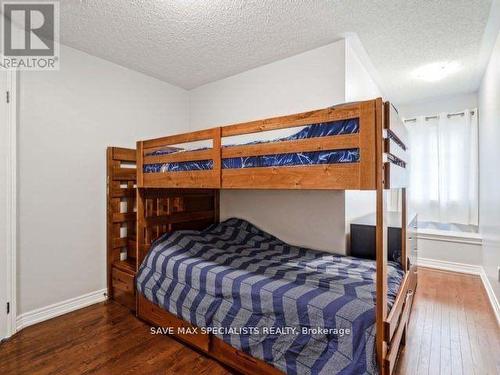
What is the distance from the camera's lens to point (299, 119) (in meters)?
1.40

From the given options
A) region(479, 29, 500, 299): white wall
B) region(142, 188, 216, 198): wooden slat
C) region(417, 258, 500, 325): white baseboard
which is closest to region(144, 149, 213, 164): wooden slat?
region(142, 188, 216, 198): wooden slat

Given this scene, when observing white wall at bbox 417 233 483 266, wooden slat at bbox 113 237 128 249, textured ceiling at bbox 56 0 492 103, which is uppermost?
textured ceiling at bbox 56 0 492 103

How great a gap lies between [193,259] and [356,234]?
141 centimetres

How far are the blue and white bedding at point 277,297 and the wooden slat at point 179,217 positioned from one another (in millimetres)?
229

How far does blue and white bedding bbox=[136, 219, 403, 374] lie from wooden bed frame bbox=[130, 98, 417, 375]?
0.10 meters

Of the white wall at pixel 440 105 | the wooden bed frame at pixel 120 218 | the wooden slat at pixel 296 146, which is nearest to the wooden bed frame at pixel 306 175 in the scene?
the wooden slat at pixel 296 146

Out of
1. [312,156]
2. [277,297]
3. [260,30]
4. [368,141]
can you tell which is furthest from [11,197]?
[368,141]

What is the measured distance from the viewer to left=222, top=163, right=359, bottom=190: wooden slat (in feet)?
4.08

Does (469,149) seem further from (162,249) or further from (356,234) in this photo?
(162,249)

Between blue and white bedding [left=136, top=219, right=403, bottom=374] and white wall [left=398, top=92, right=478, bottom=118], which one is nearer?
blue and white bedding [left=136, top=219, right=403, bottom=374]

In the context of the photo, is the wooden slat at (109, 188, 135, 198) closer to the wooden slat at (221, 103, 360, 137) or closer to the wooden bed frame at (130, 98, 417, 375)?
the wooden bed frame at (130, 98, 417, 375)

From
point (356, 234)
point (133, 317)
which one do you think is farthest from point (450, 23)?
A: point (133, 317)

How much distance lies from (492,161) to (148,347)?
3441 millimetres

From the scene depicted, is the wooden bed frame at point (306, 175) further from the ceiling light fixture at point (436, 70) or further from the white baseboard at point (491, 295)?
the ceiling light fixture at point (436, 70)
